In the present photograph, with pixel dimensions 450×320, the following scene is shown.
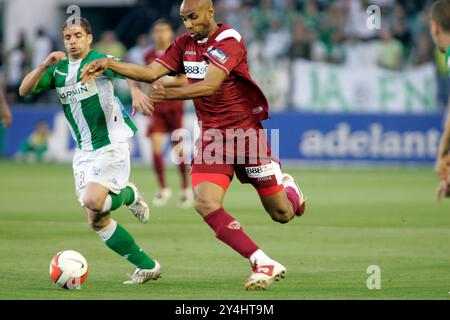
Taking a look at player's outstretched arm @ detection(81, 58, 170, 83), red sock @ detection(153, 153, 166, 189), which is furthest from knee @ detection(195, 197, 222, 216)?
red sock @ detection(153, 153, 166, 189)

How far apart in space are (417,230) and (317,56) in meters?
12.7

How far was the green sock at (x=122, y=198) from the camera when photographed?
949 cm

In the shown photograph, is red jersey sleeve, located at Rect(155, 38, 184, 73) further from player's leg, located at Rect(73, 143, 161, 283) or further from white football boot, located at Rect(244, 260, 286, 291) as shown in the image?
white football boot, located at Rect(244, 260, 286, 291)

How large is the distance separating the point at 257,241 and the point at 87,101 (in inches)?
126

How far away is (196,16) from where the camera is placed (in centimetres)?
907

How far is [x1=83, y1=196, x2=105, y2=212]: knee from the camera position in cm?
923

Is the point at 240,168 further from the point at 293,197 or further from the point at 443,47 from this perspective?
the point at 443,47

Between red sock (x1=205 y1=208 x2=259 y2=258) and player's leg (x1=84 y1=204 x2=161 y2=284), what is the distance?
73 cm

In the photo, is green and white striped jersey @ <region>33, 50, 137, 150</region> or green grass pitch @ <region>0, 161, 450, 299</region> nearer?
green grass pitch @ <region>0, 161, 450, 299</region>

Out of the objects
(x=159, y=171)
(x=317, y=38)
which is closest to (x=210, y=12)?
(x=159, y=171)

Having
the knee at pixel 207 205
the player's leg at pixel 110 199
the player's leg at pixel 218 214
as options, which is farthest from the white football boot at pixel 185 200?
the knee at pixel 207 205

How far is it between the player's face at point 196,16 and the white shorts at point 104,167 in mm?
1367

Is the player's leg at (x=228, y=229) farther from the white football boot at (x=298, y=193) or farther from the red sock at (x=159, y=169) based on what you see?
the red sock at (x=159, y=169)
